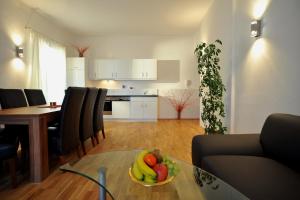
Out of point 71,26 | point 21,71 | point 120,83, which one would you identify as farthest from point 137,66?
point 21,71

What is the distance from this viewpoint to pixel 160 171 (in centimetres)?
120

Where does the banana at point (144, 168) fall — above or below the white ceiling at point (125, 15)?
below

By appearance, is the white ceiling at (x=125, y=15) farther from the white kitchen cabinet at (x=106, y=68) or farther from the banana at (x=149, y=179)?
the banana at (x=149, y=179)

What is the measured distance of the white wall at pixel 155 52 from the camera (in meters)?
7.00

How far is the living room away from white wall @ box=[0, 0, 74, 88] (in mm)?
18

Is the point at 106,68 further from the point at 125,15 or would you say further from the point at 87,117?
the point at 87,117

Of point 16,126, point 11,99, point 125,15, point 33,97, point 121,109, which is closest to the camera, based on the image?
point 16,126

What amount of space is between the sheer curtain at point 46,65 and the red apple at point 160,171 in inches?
171

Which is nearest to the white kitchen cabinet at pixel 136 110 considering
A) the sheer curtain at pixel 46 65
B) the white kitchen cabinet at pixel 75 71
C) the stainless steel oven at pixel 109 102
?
the stainless steel oven at pixel 109 102

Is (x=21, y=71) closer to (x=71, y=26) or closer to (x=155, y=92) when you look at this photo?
(x=71, y=26)

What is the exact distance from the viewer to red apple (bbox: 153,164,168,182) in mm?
1204

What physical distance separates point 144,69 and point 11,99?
4.13 metres

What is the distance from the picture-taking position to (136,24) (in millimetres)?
5898

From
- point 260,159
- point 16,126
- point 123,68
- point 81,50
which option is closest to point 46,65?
point 81,50
